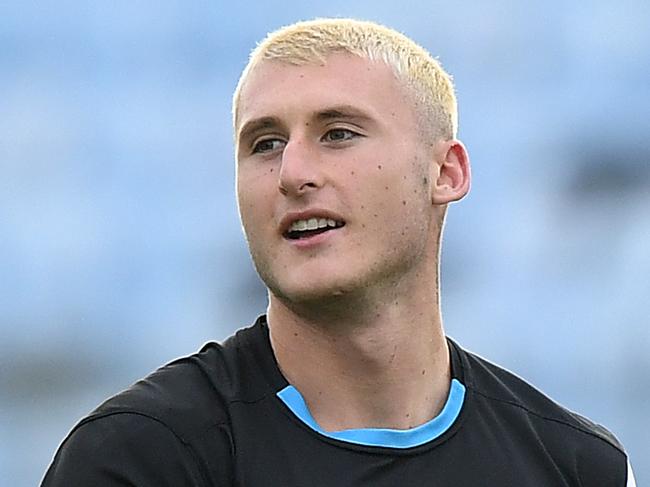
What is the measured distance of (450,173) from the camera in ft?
6.05

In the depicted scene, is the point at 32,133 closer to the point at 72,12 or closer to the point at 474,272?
the point at 72,12

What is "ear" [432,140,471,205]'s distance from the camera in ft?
5.94

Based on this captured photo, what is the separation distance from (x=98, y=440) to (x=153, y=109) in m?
2.13

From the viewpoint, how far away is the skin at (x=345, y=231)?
1.64 m

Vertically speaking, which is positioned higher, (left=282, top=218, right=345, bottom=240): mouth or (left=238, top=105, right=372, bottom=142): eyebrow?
(left=238, top=105, right=372, bottom=142): eyebrow

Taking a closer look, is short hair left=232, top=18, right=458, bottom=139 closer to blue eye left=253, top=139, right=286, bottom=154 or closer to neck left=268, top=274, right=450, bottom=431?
blue eye left=253, top=139, right=286, bottom=154

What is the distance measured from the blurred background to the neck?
1.70 metres

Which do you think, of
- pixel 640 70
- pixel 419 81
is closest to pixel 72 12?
pixel 640 70

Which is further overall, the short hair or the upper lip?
the short hair

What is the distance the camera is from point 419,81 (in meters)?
1.81

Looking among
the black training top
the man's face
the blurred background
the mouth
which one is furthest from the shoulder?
the blurred background

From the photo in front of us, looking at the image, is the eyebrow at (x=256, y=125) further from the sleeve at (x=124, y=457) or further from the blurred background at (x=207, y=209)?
the blurred background at (x=207, y=209)

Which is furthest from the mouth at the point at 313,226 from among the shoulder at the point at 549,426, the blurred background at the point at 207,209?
the blurred background at the point at 207,209

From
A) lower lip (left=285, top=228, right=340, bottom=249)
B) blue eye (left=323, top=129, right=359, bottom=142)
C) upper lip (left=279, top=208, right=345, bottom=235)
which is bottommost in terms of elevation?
lower lip (left=285, top=228, right=340, bottom=249)
